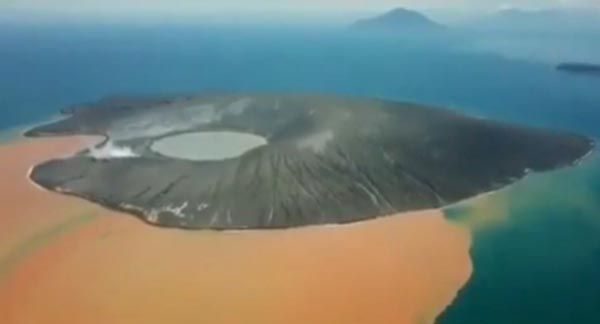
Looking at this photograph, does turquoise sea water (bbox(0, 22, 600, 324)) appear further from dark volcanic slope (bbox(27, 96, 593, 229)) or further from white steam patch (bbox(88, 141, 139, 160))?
white steam patch (bbox(88, 141, 139, 160))

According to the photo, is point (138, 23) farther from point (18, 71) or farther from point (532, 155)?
point (532, 155)

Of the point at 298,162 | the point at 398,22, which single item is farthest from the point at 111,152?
the point at 398,22

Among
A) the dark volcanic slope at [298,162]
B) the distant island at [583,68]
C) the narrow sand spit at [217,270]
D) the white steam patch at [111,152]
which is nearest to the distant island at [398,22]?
the dark volcanic slope at [298,162]

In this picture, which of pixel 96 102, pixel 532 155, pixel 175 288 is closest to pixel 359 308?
pixel 175 288

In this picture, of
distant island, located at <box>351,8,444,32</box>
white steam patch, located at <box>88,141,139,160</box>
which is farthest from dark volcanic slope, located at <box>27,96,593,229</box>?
distant island, located at <box>351,8,444,32</box>

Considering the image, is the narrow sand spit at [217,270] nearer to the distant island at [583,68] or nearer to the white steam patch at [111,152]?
the white steam patch at [111,152]
